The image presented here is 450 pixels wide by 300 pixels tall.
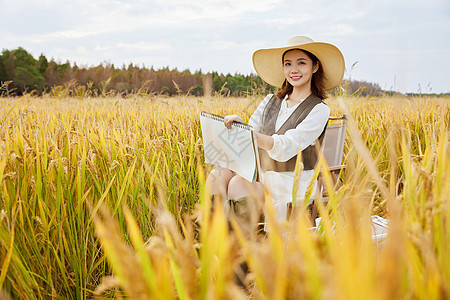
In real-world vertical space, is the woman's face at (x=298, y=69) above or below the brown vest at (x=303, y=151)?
above

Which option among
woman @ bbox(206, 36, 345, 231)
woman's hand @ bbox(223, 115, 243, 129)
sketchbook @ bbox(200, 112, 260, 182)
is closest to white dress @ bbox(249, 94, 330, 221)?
woman @ bbox(206, 36, 345, 231)

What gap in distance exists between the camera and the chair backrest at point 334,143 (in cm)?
236

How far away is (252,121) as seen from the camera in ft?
8.61

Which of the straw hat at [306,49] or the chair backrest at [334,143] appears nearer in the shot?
the straw hat at [306,49]

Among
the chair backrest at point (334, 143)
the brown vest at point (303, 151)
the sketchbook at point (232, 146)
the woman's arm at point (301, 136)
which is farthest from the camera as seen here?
the chair backrest at point (334, 143)

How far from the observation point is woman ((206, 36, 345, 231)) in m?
2.02

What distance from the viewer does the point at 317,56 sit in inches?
91.0

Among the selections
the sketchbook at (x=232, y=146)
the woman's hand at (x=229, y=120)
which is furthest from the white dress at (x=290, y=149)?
the woman's hand at (x=229, y=120)

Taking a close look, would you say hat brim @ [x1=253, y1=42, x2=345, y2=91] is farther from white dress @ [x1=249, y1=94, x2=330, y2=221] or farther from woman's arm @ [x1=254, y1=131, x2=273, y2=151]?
woman's arm @ [x1=254, y1=131, x2=273, y2=151]

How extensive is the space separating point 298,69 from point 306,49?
14cm

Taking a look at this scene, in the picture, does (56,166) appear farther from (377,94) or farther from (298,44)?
(377,94)

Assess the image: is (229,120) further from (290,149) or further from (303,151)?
(303,151)

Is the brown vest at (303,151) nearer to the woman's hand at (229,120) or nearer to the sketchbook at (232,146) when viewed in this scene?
the sketchbook at (232,146)

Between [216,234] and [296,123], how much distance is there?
5.70 feet
